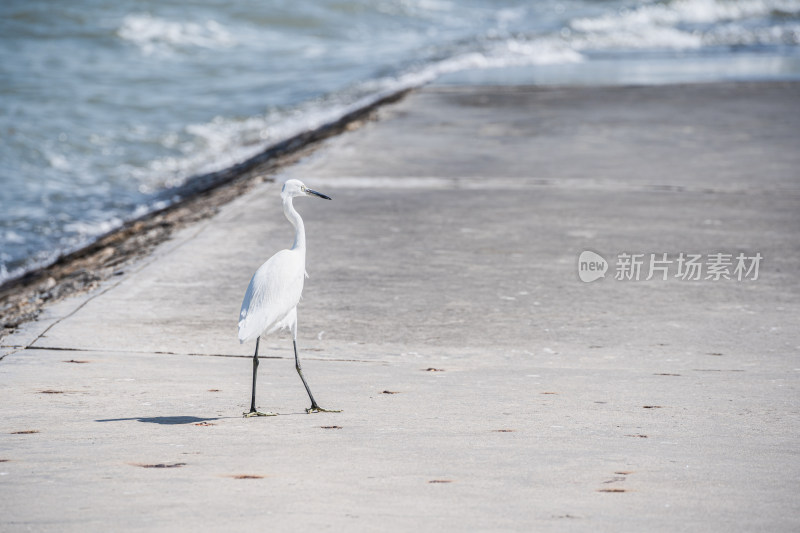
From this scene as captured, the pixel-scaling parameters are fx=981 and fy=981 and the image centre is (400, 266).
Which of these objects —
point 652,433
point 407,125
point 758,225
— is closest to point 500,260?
point 758,225

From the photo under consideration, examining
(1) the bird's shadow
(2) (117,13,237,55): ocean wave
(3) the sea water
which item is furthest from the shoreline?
(2) (117,13,237,55): ocean wave

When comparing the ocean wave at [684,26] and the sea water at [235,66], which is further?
the ocean wave at [684,26]

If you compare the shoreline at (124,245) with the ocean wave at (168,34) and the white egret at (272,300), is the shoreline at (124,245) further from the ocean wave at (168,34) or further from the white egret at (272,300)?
the ocean wave at (168,34)

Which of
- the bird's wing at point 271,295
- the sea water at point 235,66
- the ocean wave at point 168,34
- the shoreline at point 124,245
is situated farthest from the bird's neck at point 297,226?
the ocean wave at point 168,34

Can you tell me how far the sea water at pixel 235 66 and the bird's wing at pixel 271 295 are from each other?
255 inches

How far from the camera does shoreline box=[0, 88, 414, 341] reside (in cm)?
713

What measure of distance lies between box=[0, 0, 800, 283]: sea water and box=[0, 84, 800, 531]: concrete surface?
A: 4494mm

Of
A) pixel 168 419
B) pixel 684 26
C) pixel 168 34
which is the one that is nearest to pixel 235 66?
pixel 168 34

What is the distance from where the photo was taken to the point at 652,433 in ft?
13.7

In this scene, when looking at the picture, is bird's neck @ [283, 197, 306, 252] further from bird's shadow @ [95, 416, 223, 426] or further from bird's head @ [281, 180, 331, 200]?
bird's shadow @ [95, 416, 223, 426]

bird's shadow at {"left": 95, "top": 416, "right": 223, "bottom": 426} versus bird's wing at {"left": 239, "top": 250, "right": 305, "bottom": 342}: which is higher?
bird's wing at {"left": 239, "top": 250, "right": 305, "bottom": 342}

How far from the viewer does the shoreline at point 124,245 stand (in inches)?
281

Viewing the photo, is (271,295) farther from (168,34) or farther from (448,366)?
(168,34)

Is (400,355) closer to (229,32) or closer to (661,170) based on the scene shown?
(661,170)
